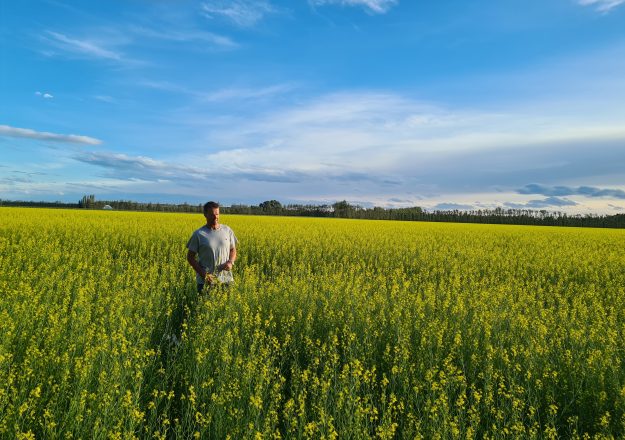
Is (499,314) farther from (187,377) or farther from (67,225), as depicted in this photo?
(67,225)

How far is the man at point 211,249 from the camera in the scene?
710cm

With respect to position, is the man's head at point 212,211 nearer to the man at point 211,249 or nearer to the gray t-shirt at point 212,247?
the man at point 211,249

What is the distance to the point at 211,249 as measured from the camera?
7.19 meters

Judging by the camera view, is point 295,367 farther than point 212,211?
No

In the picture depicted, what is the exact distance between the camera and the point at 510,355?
18.5 ft

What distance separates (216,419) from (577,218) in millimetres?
74095

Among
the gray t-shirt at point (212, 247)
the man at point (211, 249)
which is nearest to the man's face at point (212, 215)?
the man at point (211, 249)

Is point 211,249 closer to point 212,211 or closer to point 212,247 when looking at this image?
point 212,247

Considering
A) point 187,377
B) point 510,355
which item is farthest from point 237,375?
point 510,355

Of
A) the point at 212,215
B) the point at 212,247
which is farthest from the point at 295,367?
the point at 212,215

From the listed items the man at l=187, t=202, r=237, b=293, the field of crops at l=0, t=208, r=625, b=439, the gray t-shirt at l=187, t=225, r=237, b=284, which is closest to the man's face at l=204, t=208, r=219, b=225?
the man at l=187, t=202, r=237, b=293

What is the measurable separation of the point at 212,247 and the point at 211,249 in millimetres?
47

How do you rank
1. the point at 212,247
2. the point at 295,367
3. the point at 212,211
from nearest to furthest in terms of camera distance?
the point at 295,367 → the point at 212,211 → the point at 212,247

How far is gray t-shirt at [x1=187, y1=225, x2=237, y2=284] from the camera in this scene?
717 centimetres
